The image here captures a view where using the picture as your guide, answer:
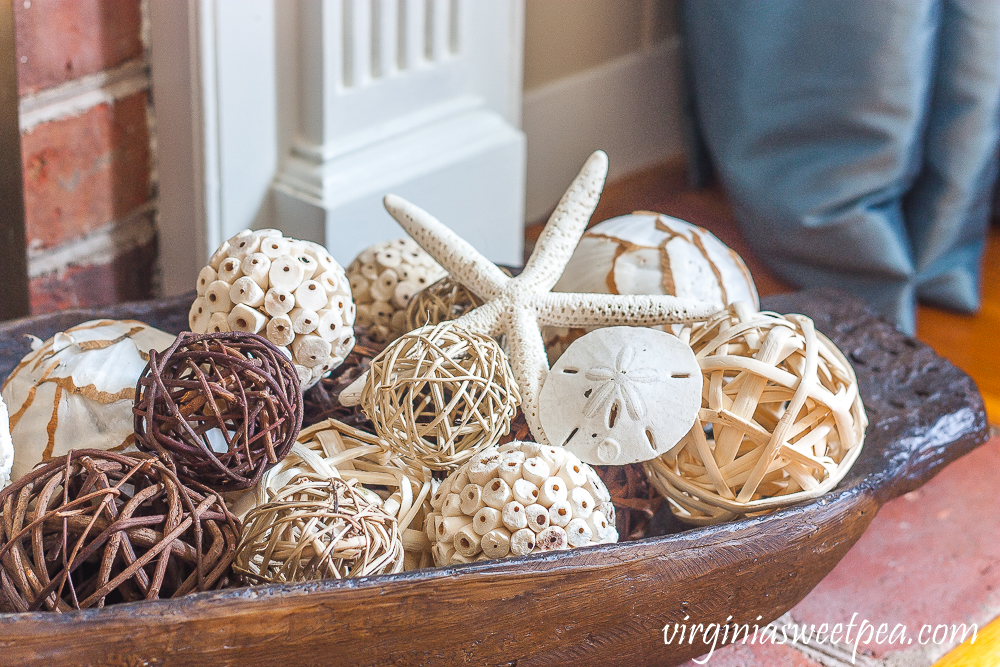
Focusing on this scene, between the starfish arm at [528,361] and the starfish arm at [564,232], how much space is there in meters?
0.03

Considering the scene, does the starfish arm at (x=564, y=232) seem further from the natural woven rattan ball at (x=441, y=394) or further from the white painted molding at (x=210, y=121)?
the white painted molding at (x=210, y=121)

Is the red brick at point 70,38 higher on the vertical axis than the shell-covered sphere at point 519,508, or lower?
higher

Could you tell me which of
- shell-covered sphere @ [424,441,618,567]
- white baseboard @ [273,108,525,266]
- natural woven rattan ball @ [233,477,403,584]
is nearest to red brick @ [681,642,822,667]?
shell-covered sphere @ [424,441,618,567]

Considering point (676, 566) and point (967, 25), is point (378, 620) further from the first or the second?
point (967, 25)

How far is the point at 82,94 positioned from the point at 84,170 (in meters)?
0.07

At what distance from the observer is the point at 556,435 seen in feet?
1.94

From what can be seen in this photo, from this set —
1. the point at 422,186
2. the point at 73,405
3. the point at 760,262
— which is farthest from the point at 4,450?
the point at 760,262

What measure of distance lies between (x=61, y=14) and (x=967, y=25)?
3.07 feet

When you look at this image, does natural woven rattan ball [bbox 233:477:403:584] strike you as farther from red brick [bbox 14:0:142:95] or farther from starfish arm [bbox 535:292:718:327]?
red brick [bbox 14:0:142:95]

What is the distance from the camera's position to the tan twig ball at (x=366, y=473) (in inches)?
21.9

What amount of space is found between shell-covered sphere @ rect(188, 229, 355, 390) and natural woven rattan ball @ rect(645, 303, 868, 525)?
217 mm

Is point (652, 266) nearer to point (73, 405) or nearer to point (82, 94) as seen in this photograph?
point (73, 405)

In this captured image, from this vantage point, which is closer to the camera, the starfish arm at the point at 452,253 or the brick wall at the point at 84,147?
the starfish arm at the point at 452,253

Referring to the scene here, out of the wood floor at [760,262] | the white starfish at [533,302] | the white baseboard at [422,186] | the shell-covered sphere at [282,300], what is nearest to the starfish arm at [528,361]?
the white starfish at [533,302]
